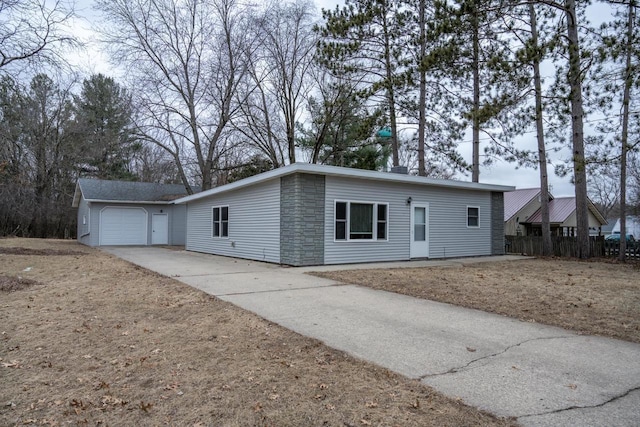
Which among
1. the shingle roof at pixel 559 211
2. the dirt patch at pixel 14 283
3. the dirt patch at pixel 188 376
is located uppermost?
the shingle roof at pixel 559 211

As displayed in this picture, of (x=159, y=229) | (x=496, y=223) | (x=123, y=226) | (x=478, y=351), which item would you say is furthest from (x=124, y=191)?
(x=478, y=351)

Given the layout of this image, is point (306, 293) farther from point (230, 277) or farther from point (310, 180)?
point (310, 180)

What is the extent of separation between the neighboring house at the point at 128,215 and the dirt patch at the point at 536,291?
604 inches

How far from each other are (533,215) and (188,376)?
2753cm

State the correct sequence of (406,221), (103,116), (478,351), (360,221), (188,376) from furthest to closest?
1. (103,116)
2. (406,221)
3. (360,221)
4. (478,351)
5. (188,376)

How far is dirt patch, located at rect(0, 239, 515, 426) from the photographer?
283 cm

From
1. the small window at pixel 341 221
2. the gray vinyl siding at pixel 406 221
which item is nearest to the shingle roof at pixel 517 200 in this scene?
the gray vinyl siding at pixel 406 221

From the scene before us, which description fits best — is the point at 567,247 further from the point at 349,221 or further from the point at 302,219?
the point at 302,219

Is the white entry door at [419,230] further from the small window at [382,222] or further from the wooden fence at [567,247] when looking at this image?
the wooden fence at [567,247]

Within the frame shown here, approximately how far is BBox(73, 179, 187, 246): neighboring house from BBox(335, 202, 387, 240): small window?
1228cm

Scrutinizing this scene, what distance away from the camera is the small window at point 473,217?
15820 mm

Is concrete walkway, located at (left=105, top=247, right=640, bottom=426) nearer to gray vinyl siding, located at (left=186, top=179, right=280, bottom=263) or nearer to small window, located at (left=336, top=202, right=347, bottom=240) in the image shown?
small window, located at (left=336, top=202, right=347, bottom=240)

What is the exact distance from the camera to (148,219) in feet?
76.1

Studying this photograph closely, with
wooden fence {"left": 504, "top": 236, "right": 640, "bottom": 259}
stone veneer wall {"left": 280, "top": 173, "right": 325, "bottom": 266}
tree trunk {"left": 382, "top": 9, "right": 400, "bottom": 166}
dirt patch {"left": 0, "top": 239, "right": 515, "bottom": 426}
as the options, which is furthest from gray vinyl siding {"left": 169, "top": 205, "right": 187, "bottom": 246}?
dirt patch {"left": 0, "top": 239, "right": 515, "bottom": 426}
